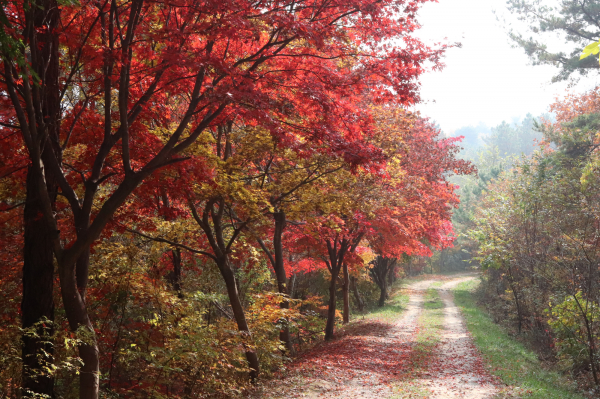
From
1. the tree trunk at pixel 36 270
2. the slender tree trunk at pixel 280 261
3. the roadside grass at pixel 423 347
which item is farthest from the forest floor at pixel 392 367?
the tree trunk at pixel 36 270

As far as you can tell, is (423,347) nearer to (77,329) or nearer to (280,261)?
(280,261)

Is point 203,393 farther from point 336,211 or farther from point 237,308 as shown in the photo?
point 336,211

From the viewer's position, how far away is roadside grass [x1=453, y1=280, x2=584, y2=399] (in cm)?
828

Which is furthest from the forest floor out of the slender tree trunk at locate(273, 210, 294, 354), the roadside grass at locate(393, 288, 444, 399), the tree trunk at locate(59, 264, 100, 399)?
the tree trunk at locate(59, 264, 100, 399)

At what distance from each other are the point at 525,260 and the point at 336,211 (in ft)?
23.4

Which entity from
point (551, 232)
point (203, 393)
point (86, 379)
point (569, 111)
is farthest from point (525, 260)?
point (569, 111)

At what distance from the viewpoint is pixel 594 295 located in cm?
991

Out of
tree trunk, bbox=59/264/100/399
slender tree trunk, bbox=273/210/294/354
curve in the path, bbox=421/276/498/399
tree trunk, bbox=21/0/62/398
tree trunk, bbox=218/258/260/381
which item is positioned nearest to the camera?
tree trunk, bbox=59/264/100/399

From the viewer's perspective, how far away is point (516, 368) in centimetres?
1065

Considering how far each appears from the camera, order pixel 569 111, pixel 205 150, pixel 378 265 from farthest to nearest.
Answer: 1. pixel 569 111
2. pixel 378 265
3. pixel 205 150

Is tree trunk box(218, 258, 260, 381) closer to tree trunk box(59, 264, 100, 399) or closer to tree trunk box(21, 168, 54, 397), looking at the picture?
tree trunk box(21, 168, 54, 397)

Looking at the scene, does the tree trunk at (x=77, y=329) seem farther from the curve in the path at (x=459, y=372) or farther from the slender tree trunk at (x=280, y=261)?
the slender tree trunk at (x=280, y=261)

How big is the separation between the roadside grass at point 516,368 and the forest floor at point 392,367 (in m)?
0.34

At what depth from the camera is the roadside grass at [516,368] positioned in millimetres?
8281
